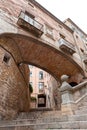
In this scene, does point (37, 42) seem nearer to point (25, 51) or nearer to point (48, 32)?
point (25, 51)

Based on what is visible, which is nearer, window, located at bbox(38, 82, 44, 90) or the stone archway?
Answer: the stone archway

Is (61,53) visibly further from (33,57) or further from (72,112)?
(72,112)

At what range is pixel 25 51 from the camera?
33.7 feet

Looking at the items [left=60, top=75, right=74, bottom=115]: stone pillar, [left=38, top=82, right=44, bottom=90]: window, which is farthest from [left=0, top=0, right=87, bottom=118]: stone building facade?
[left=38, top=82, right=44, bottom=90]: window

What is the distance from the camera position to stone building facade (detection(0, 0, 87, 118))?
25.1ft

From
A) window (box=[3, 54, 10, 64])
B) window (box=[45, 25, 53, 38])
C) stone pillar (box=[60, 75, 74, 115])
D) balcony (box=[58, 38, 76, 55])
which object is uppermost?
window (box=[45, 25, 53, 38])

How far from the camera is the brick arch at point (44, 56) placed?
957cm

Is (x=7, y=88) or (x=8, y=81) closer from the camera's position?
(x=7, y=88)

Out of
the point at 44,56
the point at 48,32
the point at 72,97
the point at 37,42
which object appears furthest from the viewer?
the point at 48,32

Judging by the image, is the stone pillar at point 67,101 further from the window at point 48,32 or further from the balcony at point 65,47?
the window at point 48,32

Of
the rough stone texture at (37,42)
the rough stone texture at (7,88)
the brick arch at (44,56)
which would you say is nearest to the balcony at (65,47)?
the rough stone texture at (37,42)

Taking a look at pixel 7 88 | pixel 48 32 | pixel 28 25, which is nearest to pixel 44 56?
pixel 48 32

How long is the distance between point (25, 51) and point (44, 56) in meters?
1.84

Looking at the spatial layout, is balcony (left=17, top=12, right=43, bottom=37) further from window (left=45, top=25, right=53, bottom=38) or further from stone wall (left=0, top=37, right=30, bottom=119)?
window (left=45, top=25, right=53, bottom=38)
